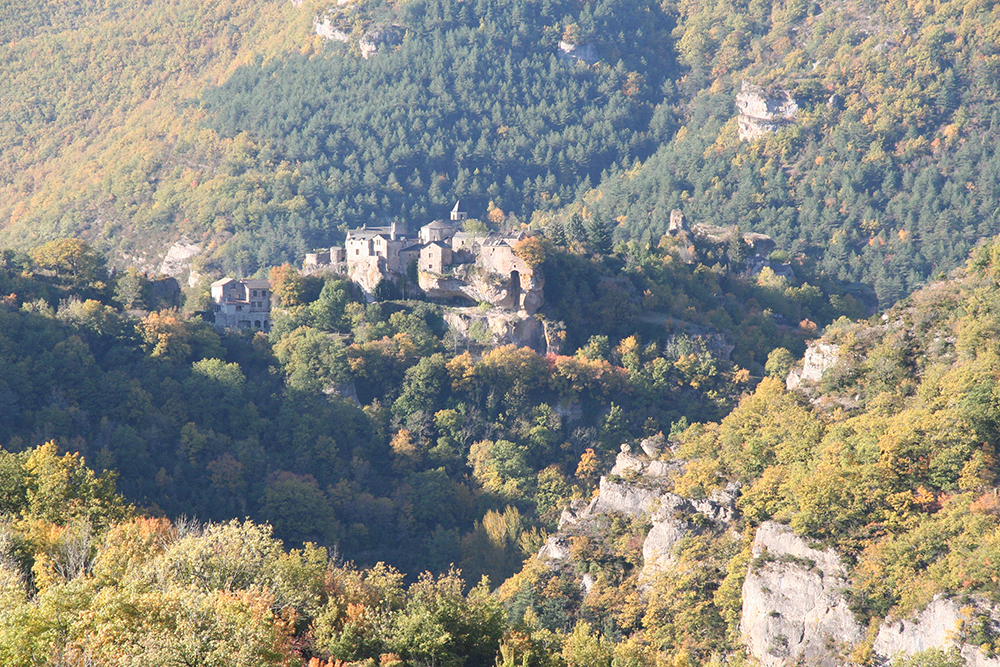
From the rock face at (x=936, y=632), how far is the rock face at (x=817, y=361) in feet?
69.6

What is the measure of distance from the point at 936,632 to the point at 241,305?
216 feet

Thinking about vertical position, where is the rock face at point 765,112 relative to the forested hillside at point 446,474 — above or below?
below

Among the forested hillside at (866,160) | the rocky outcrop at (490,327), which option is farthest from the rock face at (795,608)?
the forested hillside at (866,160)

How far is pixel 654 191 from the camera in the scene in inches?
6540

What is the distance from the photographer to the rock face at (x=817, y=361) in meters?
70.0

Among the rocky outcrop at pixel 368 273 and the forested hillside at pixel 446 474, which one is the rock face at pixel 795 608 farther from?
the rocky outcrop at pixel 368 273

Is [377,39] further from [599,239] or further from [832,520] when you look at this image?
[832,520]

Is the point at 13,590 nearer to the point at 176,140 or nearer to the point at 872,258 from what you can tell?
the point at 872,258

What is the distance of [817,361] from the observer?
72062mm

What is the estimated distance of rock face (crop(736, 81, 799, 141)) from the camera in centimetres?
17275

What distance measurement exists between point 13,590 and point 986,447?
127 feet

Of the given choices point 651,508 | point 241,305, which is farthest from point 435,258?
point 651,508

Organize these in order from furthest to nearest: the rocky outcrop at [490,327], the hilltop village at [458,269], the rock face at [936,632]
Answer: the hilltop village at [458,269] → the rocky outcrop at [490,327] → the rock face at [936,632]

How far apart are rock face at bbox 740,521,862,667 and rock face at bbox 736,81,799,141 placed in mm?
124932
